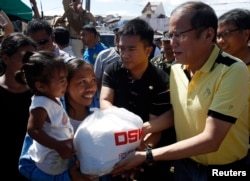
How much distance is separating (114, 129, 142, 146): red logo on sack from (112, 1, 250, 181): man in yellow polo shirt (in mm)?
100

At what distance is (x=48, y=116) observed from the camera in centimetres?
202

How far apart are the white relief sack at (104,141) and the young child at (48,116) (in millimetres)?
115

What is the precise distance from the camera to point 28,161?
2.12 m

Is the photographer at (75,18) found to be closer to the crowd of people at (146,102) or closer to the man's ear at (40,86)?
the crowd of people at (146,102)

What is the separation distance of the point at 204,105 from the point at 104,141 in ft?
2.20

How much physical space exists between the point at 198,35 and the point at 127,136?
779mm

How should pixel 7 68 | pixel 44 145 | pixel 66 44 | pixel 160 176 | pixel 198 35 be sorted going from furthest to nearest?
pixel 66 44, pixel 160 176, pixel 7 68, pixel 198 35, pixel 44 145

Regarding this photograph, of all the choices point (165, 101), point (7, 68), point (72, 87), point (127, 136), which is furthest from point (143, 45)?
point (7, 68)

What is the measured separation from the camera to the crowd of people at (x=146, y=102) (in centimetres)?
198

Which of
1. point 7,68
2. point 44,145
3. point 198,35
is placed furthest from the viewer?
point 7,68

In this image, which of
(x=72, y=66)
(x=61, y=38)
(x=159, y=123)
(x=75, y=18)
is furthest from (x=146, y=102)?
(x=75, y=18)

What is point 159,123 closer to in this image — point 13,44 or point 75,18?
point 13,44

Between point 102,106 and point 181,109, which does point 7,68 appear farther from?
point 181,109

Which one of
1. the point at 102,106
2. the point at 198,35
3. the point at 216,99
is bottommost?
the point at 102,106
